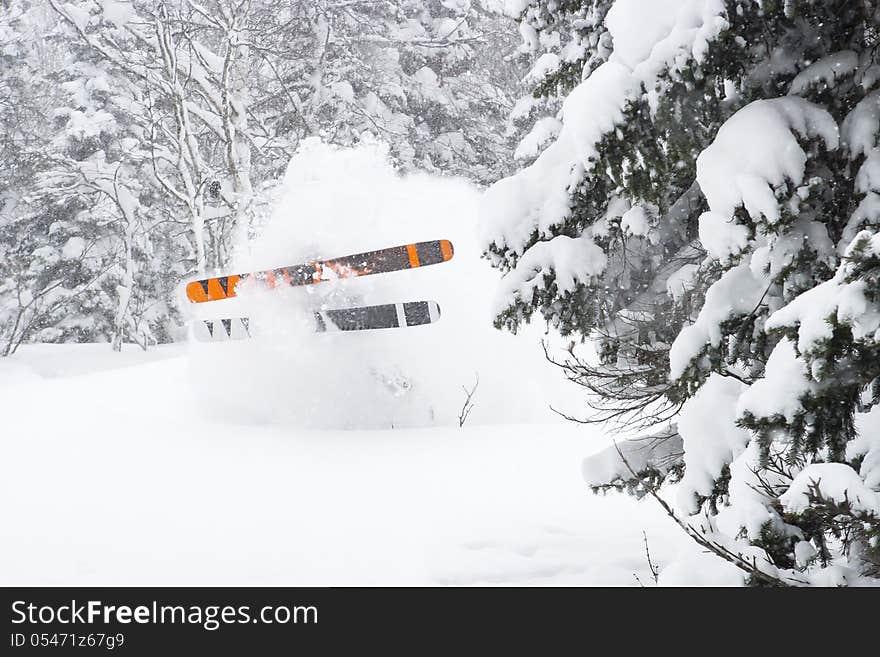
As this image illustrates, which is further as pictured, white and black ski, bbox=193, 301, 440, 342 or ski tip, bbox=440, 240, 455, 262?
white and black ski, bbox=193, 301, 440, 342

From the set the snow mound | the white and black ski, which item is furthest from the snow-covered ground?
the white and black ski

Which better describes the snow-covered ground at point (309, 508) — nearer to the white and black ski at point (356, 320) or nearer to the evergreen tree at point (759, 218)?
the white and black ski at point (356, 320)

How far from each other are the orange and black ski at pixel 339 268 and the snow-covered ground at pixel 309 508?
152 centimetres

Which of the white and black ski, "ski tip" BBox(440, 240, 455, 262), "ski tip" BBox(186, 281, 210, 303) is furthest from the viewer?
"ski tip" BBox(186, 281, 210, 303)

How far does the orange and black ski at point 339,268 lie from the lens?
700 centimetres

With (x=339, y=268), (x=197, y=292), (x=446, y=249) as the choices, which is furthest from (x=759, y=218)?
(x=197, y=292)

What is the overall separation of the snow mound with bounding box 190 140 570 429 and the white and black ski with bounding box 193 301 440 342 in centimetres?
10

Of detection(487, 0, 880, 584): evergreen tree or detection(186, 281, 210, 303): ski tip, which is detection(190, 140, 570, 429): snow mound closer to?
detection(186, 281, 210, 303): ski tip

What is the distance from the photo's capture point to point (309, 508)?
17.6ft

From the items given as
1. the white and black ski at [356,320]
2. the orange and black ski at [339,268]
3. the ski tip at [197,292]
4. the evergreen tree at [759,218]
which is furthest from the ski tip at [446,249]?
the ski tip at [197,292]

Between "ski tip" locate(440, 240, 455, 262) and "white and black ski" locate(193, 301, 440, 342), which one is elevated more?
"ski tip" locate(440, 240, 455, 262)

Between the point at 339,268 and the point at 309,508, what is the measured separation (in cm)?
356

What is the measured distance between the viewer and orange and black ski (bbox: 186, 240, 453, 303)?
700cm

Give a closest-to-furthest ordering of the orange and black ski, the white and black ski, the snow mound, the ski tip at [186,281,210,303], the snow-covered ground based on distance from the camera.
Result: the snow-covered ground → the orange and black ski → the white and black ski → the snow mound → the ski tip at [186,281,210,303]
